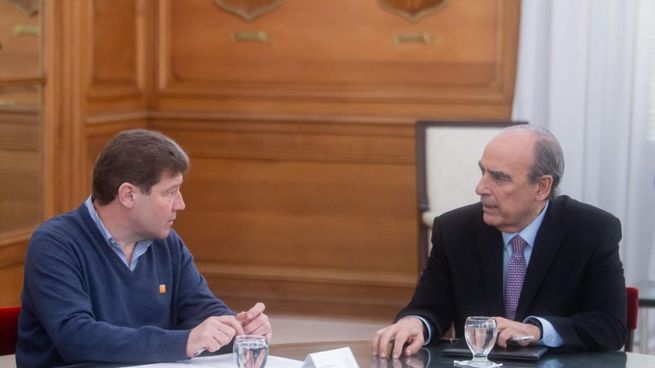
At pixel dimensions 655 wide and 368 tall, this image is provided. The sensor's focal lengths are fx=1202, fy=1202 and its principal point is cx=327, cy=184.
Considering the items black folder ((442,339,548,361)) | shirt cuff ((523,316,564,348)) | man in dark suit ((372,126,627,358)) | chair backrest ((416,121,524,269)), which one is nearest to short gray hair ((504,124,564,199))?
man in dark suit ((372,126,627,358))

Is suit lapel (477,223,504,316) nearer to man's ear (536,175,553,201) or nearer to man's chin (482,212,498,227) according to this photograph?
man's chin (482,212,498,227)

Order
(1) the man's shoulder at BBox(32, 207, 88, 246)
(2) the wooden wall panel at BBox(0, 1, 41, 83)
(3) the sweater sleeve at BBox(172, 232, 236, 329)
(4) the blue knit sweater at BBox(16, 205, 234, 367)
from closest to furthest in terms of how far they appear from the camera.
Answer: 1. (4) the blue knit sweater at BBox(16, 205, 234, 367)
2. (1) the man's shoulder at BBox(32, 207, 88, 246)
3. (3) the sweater sleeve at BBox(172, 232, 236, 329)
4. (2) the wooden wall panel at BBox(0, 1, 41, 83)

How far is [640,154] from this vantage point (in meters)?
5.79

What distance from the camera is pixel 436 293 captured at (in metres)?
3.16

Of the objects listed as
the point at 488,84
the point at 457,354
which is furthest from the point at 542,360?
the point at 488,84

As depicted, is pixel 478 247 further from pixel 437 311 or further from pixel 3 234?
pixel 3 234

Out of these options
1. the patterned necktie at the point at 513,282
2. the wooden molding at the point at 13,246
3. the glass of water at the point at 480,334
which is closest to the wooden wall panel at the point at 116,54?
the wooden molding at the point at 13,246

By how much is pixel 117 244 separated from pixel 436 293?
0.86 meters

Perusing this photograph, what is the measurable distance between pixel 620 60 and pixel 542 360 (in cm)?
346

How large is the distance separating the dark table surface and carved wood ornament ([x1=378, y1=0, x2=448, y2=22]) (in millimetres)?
3601

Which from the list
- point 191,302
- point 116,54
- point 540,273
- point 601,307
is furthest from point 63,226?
point 116,54

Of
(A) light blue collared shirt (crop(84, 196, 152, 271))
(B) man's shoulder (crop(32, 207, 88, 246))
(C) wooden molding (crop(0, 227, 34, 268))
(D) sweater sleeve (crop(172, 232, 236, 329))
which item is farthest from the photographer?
(C) wooden molding (crop(0, 227, 34, 268))

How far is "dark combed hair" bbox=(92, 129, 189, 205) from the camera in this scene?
9.31 feet

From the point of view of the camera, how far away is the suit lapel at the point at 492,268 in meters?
3.10
